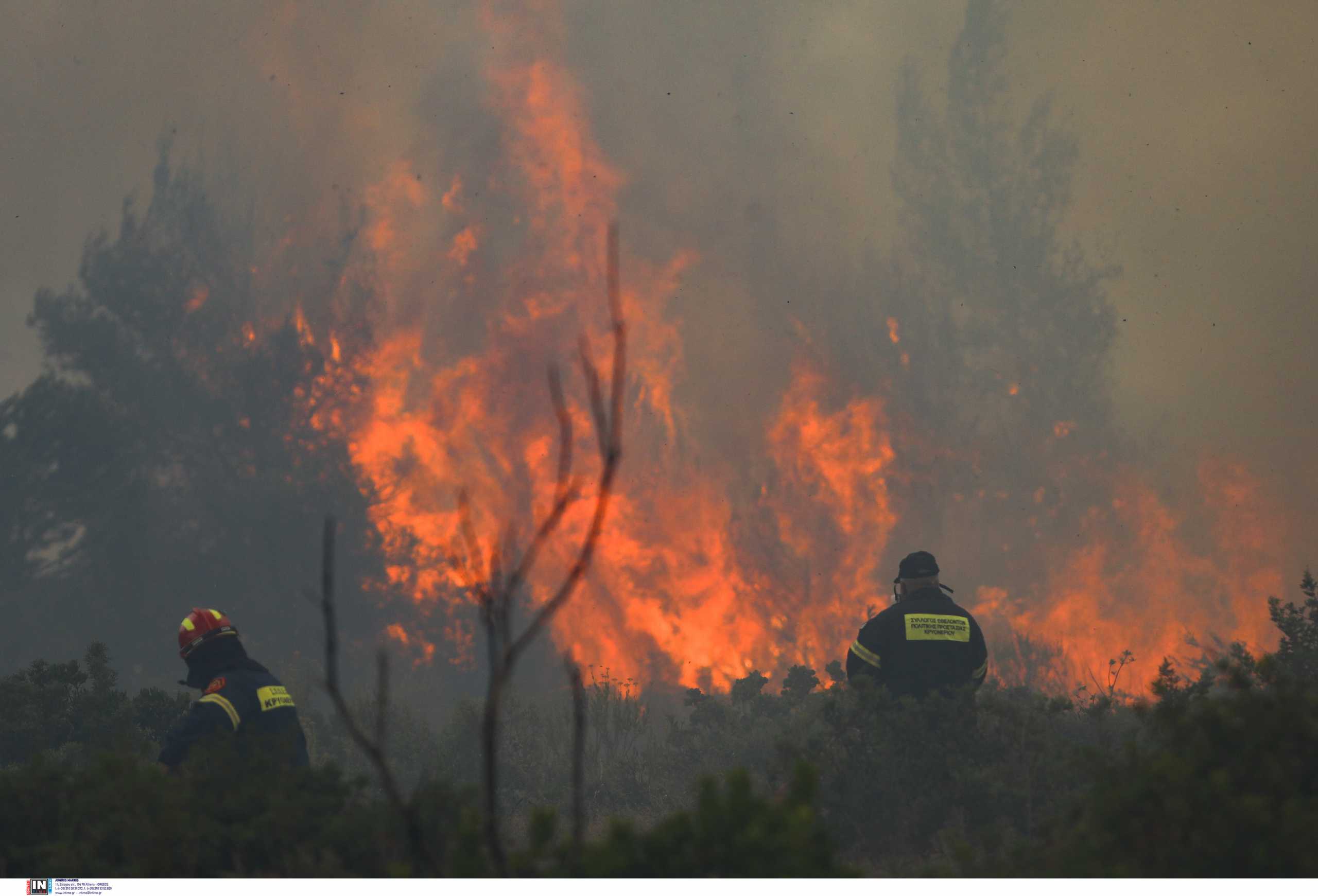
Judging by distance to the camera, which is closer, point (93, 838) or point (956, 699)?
point (93, 838)

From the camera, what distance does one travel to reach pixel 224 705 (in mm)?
6609

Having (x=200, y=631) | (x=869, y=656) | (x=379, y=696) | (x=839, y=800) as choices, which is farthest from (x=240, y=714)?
(x=379, y=696)

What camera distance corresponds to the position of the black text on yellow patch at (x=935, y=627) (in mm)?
8227

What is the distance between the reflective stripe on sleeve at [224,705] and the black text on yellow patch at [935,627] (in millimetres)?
5282

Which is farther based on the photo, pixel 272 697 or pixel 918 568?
pixel 918 568

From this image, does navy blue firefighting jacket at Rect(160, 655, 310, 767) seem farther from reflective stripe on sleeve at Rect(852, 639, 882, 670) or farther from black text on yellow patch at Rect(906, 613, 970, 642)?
black text on yellow patch at Rect(906, 613, 970, 642)

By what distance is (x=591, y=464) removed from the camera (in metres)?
37.9

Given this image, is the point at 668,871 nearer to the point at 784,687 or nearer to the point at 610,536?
the point at 784,687

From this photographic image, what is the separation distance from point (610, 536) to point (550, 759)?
17558mm

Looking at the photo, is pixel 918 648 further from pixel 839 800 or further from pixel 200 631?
pixel 200 631

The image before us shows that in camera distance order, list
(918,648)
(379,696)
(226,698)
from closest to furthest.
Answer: (379,696), (226,698), (918,648)

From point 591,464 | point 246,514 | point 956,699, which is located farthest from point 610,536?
point 956,699

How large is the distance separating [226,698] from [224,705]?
110mm

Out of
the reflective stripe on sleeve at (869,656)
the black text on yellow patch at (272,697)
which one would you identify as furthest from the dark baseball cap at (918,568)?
the black text on yellow patch at (272,697)
